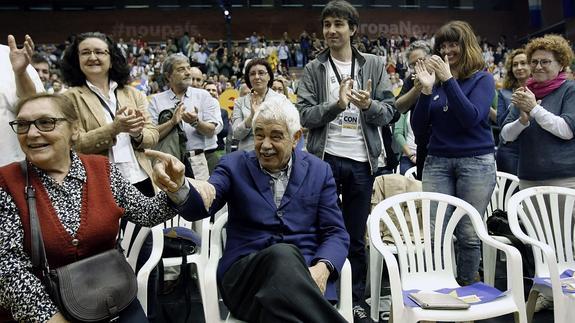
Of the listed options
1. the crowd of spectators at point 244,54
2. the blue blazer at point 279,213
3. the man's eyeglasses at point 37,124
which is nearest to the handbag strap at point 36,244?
the man's eyeglasses at point 37,124

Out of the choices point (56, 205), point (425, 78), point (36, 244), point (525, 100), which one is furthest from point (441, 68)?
point (36, 244)

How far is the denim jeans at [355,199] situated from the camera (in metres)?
2.93

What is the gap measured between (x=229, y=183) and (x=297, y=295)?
2.14ft

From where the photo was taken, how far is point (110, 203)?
194cm

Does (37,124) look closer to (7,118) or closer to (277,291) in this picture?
(7,118)

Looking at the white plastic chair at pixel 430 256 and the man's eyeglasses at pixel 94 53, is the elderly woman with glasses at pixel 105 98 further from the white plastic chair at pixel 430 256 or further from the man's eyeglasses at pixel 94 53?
the white plastic chair at pixel 430 256

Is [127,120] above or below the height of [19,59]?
below

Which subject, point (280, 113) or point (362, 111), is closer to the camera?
point (280, 113)

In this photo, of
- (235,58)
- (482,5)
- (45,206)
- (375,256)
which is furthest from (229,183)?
(482,5)

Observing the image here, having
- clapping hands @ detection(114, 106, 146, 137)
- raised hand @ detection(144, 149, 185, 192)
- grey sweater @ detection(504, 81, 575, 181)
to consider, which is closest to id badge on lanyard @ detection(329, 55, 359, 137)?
grey sweater @ detection(504, 81, 575, 181)

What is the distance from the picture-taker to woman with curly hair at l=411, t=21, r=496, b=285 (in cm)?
273

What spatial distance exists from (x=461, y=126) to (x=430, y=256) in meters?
0.78

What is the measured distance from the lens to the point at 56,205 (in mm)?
1821

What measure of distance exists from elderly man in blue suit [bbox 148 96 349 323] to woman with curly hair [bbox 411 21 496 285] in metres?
0.89
